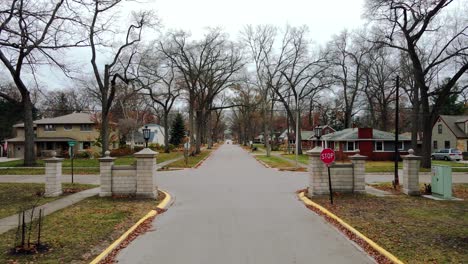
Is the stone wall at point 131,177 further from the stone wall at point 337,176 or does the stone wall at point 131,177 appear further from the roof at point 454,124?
the roof at point 454,124

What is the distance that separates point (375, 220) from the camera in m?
11.6

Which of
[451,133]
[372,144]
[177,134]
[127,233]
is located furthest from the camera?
[177,134]

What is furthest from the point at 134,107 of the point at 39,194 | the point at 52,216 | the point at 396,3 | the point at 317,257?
the point at 317,257

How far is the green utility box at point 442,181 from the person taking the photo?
1652cm

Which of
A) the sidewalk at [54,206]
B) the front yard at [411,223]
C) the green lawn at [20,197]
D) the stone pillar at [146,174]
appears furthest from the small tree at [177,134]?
the front yard at [411,223]

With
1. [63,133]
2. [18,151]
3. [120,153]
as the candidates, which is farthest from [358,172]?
[18,151]

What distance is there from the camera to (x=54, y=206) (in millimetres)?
14273

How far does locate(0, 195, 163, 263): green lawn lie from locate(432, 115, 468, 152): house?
186 feet

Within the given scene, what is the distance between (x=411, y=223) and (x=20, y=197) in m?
13.5

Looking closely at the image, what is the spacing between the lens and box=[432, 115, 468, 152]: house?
2393 inches

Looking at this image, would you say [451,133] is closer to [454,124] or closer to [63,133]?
[454,124]

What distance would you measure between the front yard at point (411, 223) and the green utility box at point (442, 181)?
0.92 m

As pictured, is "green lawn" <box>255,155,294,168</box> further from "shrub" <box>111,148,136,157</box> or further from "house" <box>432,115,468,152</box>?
"house" <box>432,115,468,152</box>

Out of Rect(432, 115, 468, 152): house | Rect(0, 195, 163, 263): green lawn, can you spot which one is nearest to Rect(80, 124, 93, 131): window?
Rect(0, 195, 163, 263): green lawn
